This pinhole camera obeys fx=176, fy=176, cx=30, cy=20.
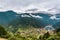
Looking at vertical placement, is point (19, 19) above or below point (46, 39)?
above

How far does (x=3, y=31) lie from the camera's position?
8.80m

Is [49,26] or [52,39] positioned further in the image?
[49,26]

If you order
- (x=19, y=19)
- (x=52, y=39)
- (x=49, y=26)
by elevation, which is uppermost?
(x=19, y=19)

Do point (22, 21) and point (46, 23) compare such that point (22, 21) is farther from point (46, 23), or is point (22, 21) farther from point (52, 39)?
point (52, 39)

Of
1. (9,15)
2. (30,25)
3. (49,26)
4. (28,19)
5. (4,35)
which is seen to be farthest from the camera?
(28,19)

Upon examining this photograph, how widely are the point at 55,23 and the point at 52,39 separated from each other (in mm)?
14449

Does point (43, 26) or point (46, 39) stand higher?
point (43, 26)

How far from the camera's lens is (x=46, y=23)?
2289 centimetres

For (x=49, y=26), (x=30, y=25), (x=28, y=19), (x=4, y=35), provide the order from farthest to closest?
(x=28, y=19) < (x=30, y=25) < (x=49, y=26) < (x=4, y=35)

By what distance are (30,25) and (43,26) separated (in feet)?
16.6

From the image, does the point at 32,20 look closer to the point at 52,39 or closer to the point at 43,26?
the point at 43,26

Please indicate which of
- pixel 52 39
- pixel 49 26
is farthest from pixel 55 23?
pixel 52 39

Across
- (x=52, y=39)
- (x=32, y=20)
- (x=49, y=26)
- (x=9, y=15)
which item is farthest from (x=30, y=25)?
(x=52, y=39)

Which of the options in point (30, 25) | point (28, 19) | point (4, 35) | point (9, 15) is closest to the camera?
point (4, 35)
